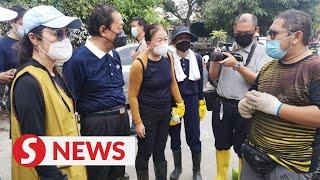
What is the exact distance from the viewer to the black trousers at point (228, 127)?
3.61m

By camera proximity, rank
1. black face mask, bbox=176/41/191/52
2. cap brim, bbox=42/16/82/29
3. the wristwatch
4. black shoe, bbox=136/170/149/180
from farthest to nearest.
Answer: black face mask, bbox=176/41/191/52, black shoe, bbox=136/170/149/180, the wristwatch, cap brim, bbox=42/16/82/29

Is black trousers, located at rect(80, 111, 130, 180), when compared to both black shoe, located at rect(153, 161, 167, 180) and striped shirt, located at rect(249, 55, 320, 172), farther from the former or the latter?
striped shirt, located at rect(249, 55, 320, 172)

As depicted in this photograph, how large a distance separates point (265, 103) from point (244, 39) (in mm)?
1467

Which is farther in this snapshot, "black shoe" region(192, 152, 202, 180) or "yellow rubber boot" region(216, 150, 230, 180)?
"black shoe" region(192, 152, 202, 180)

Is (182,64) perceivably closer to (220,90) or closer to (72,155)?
(220,90)

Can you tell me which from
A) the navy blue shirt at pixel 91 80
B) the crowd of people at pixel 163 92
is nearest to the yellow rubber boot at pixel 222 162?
the crowd of people at pixel 163 92

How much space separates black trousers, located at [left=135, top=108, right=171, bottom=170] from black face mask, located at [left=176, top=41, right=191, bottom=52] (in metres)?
0.81

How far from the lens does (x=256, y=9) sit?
16.8 m

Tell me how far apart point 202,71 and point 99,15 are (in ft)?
5.72

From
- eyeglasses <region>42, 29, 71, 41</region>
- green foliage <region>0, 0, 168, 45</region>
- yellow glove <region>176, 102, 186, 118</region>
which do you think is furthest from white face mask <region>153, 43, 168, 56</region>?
green foliage <region>0, 0, 168, 45</region>

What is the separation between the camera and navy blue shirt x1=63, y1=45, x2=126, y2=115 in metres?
2.84

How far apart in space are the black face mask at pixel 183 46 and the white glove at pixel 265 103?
186 centimetres

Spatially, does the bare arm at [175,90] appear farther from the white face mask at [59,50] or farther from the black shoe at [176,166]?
the white face mask at [59,50]

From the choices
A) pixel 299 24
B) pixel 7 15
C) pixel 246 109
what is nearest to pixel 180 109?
pixel 246 109
